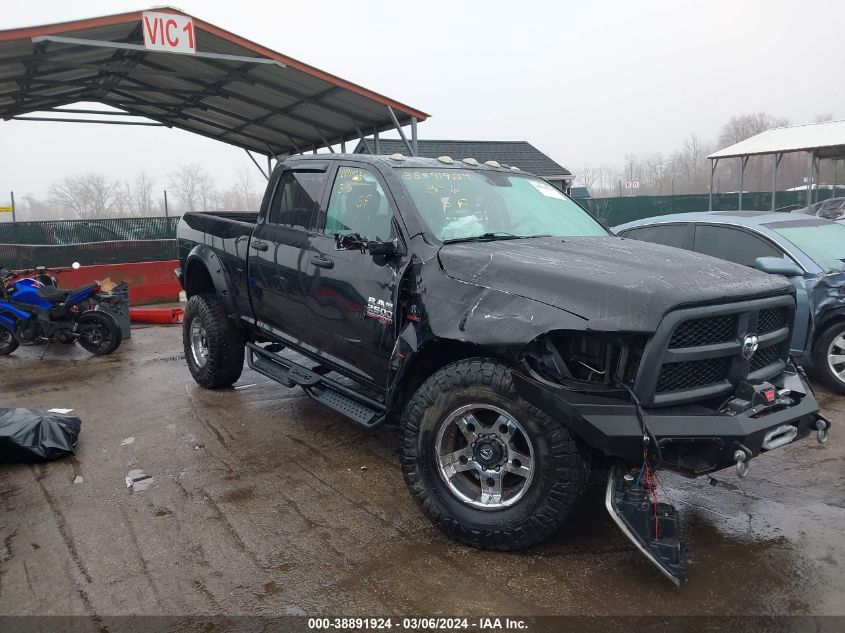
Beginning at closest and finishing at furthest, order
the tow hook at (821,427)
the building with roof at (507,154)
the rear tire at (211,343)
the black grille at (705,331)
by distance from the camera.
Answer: the black grille at (705,331)
the tow hook at (821,427)
the rear tire at (211,343)
the building with roof at (507,154)

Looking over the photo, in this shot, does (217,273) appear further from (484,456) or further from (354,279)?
(484,456)

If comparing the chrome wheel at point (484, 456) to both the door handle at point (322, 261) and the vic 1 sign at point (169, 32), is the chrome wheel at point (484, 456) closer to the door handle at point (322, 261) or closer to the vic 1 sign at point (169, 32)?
the door handle at point (322, 261)

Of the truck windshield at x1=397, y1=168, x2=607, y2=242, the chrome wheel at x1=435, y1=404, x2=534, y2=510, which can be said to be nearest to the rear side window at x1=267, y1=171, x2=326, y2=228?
the truck windshield at x1=397, y1=168, x2=607, y2=242

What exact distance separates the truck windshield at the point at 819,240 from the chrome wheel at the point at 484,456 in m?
4.35

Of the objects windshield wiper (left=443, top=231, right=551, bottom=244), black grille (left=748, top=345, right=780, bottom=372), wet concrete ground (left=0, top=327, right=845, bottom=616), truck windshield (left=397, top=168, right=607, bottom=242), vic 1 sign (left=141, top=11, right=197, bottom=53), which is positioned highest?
→ vic 1 sign (left=141, top=11, right=197, bottom=53)

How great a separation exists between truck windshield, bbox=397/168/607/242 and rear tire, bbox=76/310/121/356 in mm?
5702

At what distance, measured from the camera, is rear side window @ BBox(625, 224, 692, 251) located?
7.04 m

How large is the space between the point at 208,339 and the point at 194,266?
0.83 m

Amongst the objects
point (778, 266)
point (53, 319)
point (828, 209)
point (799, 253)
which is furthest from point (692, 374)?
point (828, 209)

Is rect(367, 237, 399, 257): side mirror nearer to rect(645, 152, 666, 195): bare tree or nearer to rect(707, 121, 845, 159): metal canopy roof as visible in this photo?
rect(707, 121, 845, 159): metal canopy roof

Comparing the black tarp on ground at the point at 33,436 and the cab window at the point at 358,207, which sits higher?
the cab window at the point at 358,207

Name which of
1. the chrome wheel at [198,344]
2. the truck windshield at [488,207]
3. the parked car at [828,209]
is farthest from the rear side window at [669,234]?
the parked car at [828,209]

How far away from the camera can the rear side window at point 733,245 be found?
21.1 feet

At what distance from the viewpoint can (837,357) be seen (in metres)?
5.97
